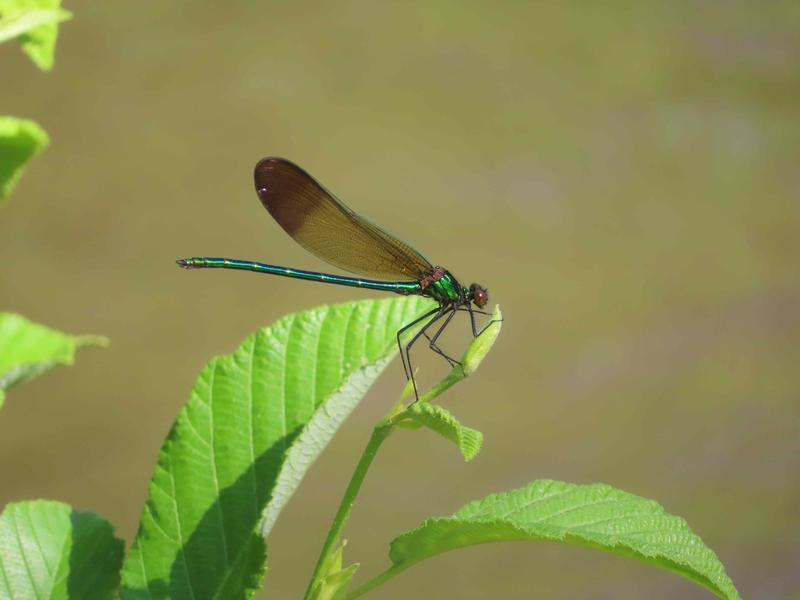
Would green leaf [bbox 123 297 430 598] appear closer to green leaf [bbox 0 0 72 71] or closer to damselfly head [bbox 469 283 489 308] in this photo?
green leaf [bbox 0 0 72 71]

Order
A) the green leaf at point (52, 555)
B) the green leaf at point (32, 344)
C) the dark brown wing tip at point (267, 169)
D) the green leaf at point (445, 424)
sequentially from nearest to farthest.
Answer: the green leaf at point (32, 344) < the green leaf at point (445, 424) < the green leaf at point (52, 555) < the dark brown wing tip at point (267, 169)

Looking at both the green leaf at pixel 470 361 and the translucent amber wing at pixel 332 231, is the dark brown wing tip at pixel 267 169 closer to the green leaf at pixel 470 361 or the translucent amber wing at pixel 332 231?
the translucent amber wing at pixel 332 231

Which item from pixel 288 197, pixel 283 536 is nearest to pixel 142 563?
pixel 288 197

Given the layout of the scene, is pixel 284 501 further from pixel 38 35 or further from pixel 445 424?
pixel 38 35

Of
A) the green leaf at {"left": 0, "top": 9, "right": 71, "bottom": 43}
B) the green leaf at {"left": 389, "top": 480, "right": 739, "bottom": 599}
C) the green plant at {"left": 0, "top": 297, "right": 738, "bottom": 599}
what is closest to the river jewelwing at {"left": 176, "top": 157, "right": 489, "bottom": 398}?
the green plant at {"left": 0, "top": 297, "right": 738, "bottom": 599}

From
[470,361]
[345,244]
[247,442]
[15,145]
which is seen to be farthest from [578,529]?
[345,244]

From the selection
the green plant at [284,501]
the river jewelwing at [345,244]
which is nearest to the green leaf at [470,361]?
the green plant at [284,501]
